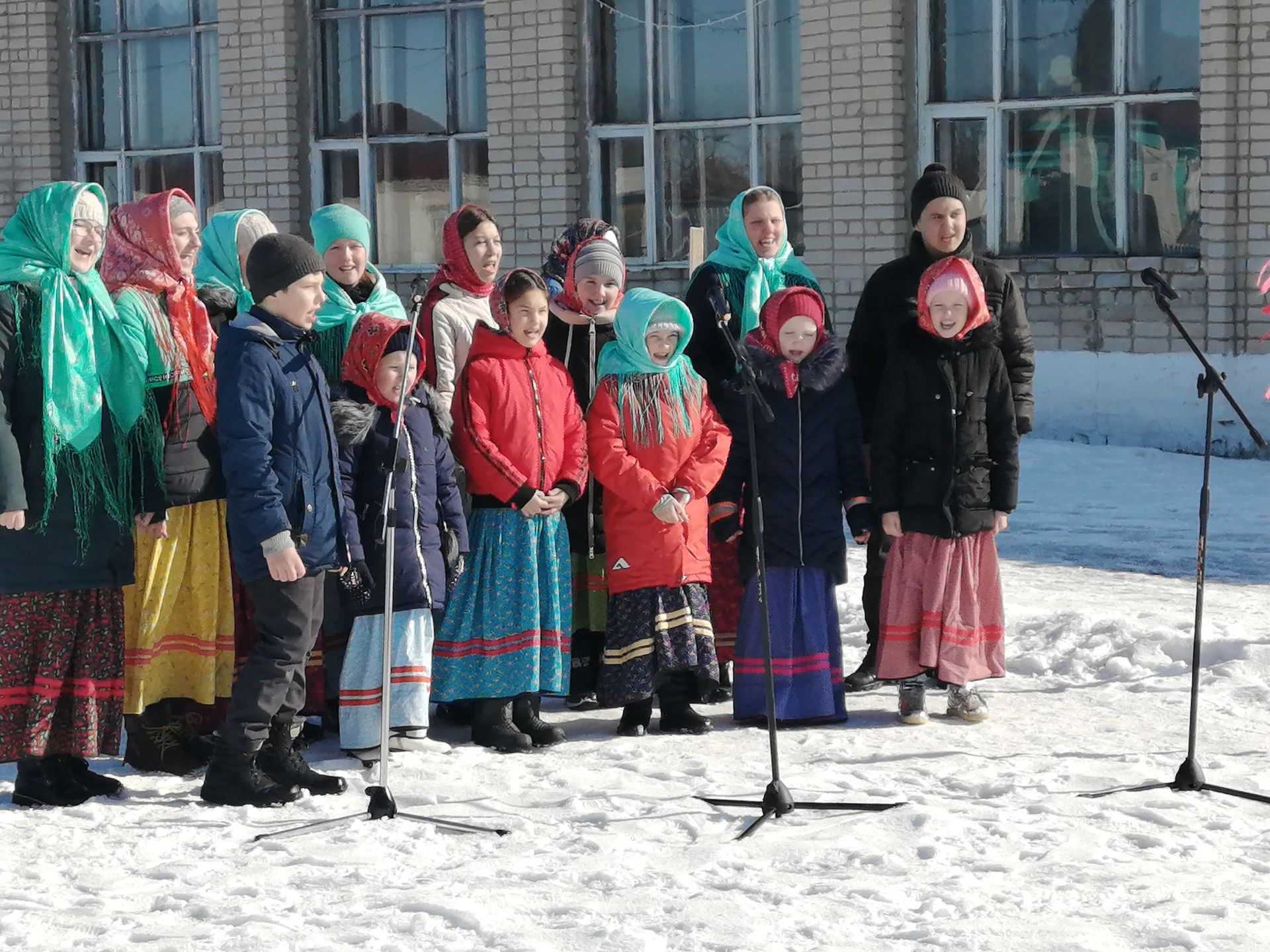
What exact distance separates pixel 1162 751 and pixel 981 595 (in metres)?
0.80

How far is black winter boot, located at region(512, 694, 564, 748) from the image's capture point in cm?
564

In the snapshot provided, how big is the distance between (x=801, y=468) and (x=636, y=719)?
38.0 inches

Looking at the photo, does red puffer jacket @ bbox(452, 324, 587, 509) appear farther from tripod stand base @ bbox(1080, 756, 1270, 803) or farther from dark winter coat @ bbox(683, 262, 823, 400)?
tripod stand base @ bbox(1080, 756, 1270, 803)

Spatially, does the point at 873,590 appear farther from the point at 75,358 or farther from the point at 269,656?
the point at 75,358

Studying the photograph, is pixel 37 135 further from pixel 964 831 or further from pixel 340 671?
pixel 964 831

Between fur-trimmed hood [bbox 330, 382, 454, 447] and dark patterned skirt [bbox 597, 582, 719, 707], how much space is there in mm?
816

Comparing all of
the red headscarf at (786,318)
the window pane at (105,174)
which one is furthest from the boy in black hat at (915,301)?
the window pane at (105,174)

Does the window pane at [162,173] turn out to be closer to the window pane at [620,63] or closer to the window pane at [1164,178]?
the window pane at [620,63]

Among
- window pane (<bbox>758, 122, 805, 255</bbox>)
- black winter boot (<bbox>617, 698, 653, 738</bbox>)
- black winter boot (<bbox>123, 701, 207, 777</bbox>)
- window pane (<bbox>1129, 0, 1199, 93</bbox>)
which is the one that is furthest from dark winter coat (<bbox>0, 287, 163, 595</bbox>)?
window pane (<bbox>1129, 0, 1199, 93</bbox>)

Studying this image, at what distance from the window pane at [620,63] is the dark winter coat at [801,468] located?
697 centimetres

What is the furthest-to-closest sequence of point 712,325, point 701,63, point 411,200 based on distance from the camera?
point 411,200 < point 701,63 < point 712,325

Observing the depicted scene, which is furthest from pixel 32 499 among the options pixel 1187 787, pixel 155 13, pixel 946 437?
pixel 155 13

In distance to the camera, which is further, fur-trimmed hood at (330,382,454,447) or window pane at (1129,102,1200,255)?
window pane at (1129,102,1200,255)

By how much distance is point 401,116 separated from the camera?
13266 millimetres
